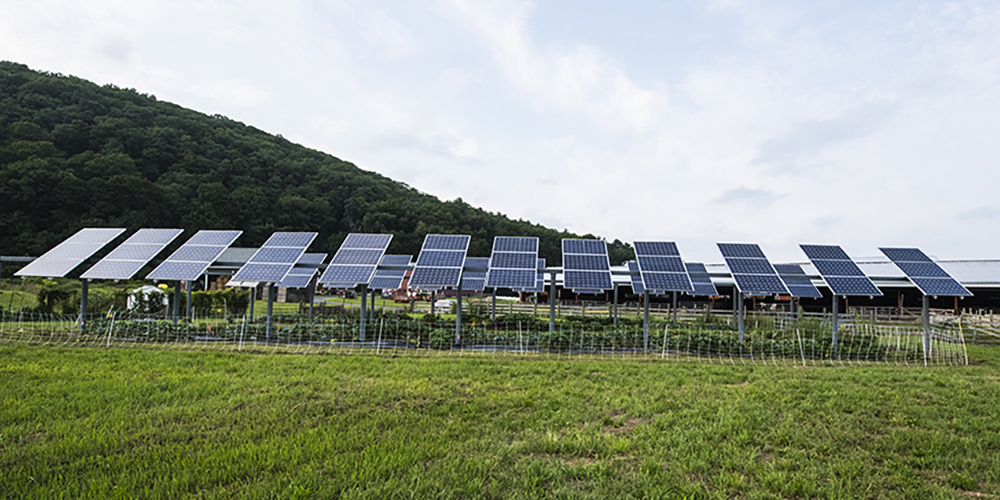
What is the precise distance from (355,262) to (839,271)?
17.6 m

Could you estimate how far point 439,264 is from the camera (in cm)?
1859

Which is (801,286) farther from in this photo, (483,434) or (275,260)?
(275,260)

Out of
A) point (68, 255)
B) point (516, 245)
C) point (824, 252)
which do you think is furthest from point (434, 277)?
point (824, 252)

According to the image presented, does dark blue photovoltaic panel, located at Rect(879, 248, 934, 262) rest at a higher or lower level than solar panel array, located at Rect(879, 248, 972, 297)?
higher

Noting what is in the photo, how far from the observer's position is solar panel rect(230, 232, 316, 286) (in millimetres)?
18016

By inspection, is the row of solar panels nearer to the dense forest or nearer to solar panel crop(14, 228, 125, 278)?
solar panel crop(14, 228, 125, 278)

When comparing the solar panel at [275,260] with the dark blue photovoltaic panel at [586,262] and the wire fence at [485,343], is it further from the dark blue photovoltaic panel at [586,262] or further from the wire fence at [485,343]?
the dark blue photovoltaic panel at [586,262]

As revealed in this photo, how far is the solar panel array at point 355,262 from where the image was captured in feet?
56.7

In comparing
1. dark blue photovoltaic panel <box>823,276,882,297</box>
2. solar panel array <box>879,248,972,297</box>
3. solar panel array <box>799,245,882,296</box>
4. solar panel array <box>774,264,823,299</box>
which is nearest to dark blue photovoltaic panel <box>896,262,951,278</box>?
solar panel array <box>879,248,972,297</box>

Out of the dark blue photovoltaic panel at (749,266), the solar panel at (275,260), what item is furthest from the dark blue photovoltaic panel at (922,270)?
the solar panel at (275,260)

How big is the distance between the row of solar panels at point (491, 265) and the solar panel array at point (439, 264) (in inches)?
1.5

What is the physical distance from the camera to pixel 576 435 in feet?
22.6

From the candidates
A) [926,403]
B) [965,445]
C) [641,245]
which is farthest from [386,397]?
[641,245]

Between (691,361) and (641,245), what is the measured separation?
7.62 m
